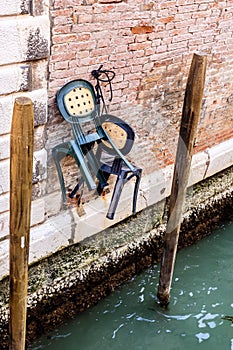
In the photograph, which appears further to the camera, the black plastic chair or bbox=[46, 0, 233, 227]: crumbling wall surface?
the black plastic chair

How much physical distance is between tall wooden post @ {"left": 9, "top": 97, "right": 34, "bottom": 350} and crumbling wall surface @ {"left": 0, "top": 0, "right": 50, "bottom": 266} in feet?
2.32

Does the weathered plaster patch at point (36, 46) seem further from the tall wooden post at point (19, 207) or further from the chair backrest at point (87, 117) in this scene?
the tall wooden post at point (19, 207)

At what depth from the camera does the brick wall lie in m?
3.60

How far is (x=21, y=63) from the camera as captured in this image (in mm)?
3305

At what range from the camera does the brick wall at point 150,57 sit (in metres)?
3.60

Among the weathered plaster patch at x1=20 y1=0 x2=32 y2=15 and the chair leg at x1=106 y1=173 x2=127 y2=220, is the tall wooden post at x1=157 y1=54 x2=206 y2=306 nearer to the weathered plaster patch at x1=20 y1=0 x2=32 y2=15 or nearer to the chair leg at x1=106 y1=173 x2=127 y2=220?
the chair leg at x1=106 y1=173 x2=127 y2=220

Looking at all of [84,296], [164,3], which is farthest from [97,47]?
[84,296]

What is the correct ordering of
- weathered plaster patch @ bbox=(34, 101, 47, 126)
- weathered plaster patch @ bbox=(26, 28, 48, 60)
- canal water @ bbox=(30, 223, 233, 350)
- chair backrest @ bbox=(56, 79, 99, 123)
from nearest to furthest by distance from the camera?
weathered plaster patch @ bbox=(26, 28, 48, 60), weathered plaster patch @ bbox=(34, 101, 47, 126), chair backrest @ bbox=(56, 79, 99, 123), canal water @ bbox=(30, 223, 233, 350)

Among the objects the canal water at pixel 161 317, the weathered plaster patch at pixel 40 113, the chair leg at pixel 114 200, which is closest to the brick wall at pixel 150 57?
the weathered plaster patch at pixel 40 113

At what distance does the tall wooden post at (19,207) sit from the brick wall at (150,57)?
43.1 inches

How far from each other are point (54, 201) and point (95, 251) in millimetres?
647

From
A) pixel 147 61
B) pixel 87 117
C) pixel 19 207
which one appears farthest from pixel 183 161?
pixel 19 207

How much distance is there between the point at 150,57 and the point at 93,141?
0.87 meters

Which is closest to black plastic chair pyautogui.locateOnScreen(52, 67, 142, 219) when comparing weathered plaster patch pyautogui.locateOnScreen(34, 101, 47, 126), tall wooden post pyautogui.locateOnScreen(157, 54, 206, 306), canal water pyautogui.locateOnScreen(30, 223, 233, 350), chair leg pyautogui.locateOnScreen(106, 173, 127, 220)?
chair leg pyautogui.locateOnScreen(106, 173, 127, 220)
